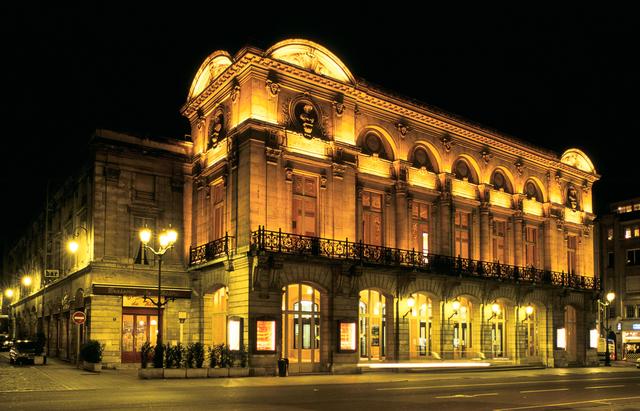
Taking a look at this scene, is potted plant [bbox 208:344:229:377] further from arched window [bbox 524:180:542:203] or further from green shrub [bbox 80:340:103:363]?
arched window [bbox 524:180:542:203]

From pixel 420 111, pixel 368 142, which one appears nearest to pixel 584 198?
pixel 420 111

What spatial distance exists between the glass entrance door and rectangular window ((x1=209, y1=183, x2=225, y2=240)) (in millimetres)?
5947

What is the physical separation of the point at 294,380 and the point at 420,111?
19.1 m

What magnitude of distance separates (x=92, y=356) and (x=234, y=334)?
709 cm

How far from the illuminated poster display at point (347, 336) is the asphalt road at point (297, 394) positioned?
148 inches

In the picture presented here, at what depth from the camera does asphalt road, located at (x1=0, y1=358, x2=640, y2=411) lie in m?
17.7

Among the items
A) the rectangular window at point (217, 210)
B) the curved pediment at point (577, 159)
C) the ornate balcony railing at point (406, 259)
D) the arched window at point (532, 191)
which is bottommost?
the ornate balcony railing at point (406, 259)

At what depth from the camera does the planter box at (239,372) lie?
2936 centimetres

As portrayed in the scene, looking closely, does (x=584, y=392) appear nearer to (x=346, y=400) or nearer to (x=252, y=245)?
(x=346, y=400)

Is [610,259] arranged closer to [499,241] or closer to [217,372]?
[499,241]

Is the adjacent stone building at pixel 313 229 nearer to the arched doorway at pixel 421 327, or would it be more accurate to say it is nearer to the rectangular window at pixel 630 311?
the arched doorway at pixel 421 327

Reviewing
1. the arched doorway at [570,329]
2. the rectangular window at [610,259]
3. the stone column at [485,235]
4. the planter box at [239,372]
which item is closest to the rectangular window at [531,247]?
the stone column at [485,235]

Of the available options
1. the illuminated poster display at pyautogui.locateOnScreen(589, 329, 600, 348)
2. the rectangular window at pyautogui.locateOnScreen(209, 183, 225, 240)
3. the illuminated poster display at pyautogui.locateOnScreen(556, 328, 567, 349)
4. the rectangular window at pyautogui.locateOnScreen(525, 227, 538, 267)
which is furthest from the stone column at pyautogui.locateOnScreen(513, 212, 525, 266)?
the rectangular window at pyautogui.locateOnScreen(209, 183, 225, 240)

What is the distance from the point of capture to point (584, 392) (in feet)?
76.4
